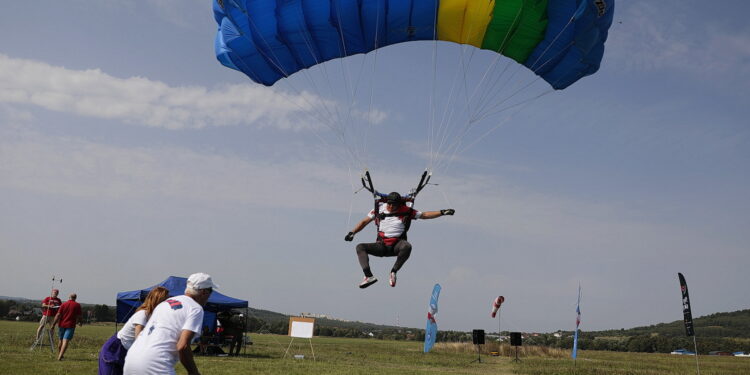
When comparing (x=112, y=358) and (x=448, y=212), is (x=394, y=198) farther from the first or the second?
(x=112, y=358)

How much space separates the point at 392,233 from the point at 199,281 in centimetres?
591

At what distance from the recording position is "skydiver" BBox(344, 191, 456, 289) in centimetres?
963

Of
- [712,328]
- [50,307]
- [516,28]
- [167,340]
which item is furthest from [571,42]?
[712,328]

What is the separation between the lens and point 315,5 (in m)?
11.2

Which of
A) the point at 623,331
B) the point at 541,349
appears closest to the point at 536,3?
the point at 541,349

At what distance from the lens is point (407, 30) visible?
11.9 meters

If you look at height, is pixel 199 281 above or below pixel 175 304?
above

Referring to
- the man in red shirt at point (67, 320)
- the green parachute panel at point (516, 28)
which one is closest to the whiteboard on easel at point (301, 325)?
the man in red shirt at point (67, 320)

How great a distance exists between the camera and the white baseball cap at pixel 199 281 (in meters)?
4.00

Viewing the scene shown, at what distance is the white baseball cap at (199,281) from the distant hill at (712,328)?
3465 inches

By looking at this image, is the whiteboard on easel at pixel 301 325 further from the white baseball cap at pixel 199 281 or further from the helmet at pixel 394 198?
the white baseball cap at pixel 199 281

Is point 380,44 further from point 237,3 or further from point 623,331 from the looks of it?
point 623,331

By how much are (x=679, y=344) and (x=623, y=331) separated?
1818 inches

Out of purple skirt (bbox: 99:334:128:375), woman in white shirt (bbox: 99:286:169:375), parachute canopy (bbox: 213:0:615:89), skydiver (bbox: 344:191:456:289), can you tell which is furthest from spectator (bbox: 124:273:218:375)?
parachute canopy (bbox: 213:0:615:89)
